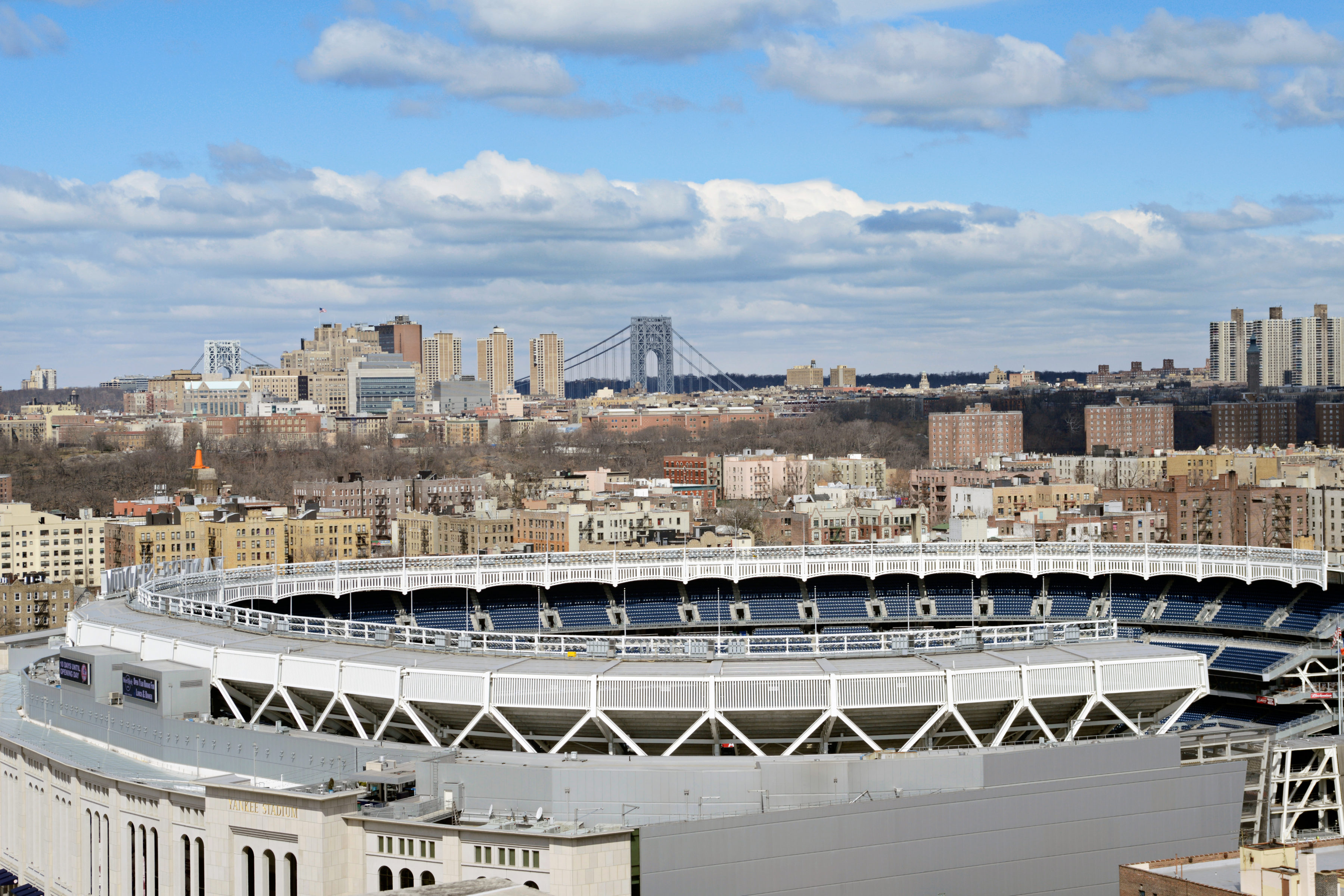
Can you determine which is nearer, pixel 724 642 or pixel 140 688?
pixel 724 642

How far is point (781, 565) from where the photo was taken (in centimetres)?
7012

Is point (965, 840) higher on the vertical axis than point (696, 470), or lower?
lower

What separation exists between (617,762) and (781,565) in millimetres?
35534

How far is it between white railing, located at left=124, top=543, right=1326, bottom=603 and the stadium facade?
47.3ft

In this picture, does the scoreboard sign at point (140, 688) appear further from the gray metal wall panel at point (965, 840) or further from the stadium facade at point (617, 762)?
the gray metal wall panel at point (965, 840)

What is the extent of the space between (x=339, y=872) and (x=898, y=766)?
11.5 m

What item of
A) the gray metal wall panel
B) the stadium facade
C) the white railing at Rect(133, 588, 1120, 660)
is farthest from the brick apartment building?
the gray metal wall panel

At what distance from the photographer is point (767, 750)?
1524 inches

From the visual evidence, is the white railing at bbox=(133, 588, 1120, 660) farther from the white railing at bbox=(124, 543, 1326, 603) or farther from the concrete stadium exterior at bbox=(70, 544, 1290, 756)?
the white railing at bbox=(124, 543, 1326, 603)

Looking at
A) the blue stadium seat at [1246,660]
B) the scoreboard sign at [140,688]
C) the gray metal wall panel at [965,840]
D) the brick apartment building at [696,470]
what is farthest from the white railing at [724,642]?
the brick apartment building at [696,470]

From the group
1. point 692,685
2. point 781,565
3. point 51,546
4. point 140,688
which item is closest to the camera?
point 692,685

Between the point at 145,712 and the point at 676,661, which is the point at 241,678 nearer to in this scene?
the point at 145,712

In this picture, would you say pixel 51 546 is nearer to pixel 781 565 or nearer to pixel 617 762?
pixel 781 565

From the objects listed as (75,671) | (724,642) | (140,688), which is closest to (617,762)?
(724,642)
